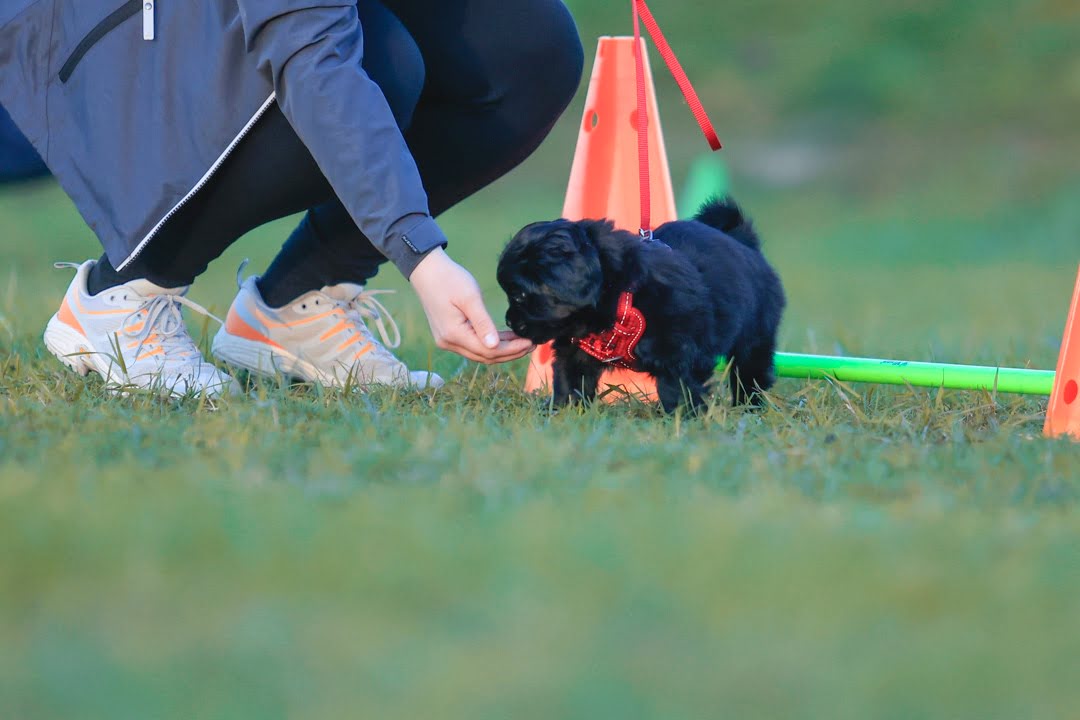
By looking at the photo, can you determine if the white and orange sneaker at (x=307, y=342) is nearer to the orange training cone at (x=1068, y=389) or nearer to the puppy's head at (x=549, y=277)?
the puppy's head at (x=549, y=277)

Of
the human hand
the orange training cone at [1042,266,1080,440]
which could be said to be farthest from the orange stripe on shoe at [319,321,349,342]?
the orange training cone at [1042,266,1080,440]

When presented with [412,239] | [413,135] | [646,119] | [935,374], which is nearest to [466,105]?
[413,135]

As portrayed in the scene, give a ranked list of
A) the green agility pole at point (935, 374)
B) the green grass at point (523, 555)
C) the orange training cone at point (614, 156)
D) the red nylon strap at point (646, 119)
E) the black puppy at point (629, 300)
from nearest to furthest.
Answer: the green grass at point (523, 555), the black puppy at point (629, 300), the green agility pole at point (935, 374), the red nylon strap at point (646, 119), the orange training cone at point (614, 156)

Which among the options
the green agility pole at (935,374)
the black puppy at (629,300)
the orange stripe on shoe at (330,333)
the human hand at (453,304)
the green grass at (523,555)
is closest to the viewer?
the green grass at (523,555)

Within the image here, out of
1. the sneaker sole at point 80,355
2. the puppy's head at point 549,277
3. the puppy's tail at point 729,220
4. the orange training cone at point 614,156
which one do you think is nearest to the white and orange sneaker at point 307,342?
the sneaker sole at point 80,355

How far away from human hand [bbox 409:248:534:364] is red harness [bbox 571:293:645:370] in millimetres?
385

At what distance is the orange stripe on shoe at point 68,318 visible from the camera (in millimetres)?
2410

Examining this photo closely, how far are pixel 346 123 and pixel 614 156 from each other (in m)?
1.02

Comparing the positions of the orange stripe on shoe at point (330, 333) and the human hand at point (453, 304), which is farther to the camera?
the orange stripe on shoe at point (330, 333)

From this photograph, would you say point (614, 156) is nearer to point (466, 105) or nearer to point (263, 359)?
point (466, 105)

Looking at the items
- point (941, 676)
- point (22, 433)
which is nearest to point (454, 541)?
point (941, 676)

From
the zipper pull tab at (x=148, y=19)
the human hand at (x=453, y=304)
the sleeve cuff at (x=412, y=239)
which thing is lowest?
the human hand at (x=453, y=304)

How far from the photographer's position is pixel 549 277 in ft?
6.98

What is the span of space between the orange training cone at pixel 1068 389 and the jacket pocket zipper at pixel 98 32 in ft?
5.69
